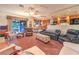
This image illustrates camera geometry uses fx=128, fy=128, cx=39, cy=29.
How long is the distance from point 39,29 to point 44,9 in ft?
1.10

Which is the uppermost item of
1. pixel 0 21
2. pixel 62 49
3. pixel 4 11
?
pixel 4 11

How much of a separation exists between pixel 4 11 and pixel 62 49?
1.11 m

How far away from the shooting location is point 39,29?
2.11 metres

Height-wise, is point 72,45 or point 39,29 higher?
point 39,29

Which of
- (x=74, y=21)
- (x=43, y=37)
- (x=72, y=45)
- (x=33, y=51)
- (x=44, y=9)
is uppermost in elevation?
(x=44, y=9)

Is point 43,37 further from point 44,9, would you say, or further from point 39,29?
point 44,9

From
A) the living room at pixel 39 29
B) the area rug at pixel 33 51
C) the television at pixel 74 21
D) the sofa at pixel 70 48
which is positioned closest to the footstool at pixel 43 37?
the living room at pixel 39 29

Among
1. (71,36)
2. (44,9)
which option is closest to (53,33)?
(71,36)

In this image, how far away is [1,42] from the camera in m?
2.06

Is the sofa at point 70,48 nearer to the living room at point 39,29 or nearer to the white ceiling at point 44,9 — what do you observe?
the living room at point 39,29
